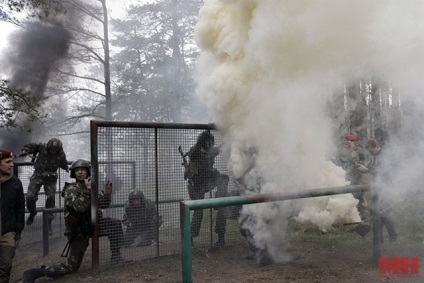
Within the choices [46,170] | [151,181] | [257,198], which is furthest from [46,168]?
[257,198]

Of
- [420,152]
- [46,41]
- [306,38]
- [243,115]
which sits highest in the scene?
[46,41]

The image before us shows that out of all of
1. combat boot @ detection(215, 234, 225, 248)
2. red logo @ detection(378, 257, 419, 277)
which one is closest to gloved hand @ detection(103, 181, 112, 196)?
combat boot @ detection(215, 234, 225, 248)

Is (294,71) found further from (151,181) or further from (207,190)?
(151,181)

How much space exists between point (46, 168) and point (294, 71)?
207 inches

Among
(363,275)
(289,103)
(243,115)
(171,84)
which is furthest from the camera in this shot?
(171,84)

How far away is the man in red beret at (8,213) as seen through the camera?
4.06 metres

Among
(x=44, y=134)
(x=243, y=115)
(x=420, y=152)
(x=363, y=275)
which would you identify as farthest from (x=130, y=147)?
(x=44, y=134)

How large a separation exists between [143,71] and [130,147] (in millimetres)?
10278

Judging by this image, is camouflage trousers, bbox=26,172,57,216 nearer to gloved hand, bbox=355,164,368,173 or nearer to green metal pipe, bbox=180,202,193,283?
green metal pipe, bbox=180,202,193,283

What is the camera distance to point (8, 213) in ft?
13.9

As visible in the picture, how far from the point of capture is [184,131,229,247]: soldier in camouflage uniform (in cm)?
551

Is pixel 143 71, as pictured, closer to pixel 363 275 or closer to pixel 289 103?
pixel 289 103

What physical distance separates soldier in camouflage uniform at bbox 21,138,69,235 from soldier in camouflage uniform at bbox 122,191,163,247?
2.86 m

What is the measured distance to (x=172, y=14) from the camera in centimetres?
1130
